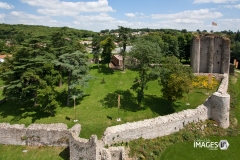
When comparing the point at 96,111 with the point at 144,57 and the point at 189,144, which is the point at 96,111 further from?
the point at 189,144

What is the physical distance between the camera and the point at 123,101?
25297mm

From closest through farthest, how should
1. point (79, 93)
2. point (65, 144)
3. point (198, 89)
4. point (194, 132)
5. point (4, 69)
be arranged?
point (65, 144) → point (194, 132) → point (79, 93) → point (4, 69) → point (198, 89)

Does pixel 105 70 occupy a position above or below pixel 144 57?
below

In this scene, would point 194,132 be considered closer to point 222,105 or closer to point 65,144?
point 222,105

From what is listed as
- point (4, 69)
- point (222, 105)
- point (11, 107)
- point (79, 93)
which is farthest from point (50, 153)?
point (222, 105)

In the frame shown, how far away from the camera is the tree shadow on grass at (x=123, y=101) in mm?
23716

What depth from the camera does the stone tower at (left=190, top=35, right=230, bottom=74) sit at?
34.2m

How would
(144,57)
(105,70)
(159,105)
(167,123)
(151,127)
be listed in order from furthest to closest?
(105,70)
(159,105)
(144,57)
(167,123)
(151,127)

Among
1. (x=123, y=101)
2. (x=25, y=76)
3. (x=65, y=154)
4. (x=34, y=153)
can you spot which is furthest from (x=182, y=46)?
(x=34, y=153)

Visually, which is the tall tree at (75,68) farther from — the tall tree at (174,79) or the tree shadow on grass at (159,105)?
the tall tree at (174,79)

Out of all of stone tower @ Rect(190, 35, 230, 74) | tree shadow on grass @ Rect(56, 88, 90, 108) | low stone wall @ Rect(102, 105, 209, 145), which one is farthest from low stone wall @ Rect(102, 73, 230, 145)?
stone tower @ Rect(190, 35, 230, 74)

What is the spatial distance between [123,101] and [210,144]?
35.8ft

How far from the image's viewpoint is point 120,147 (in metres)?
16.2

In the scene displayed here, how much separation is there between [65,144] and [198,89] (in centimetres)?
2090
